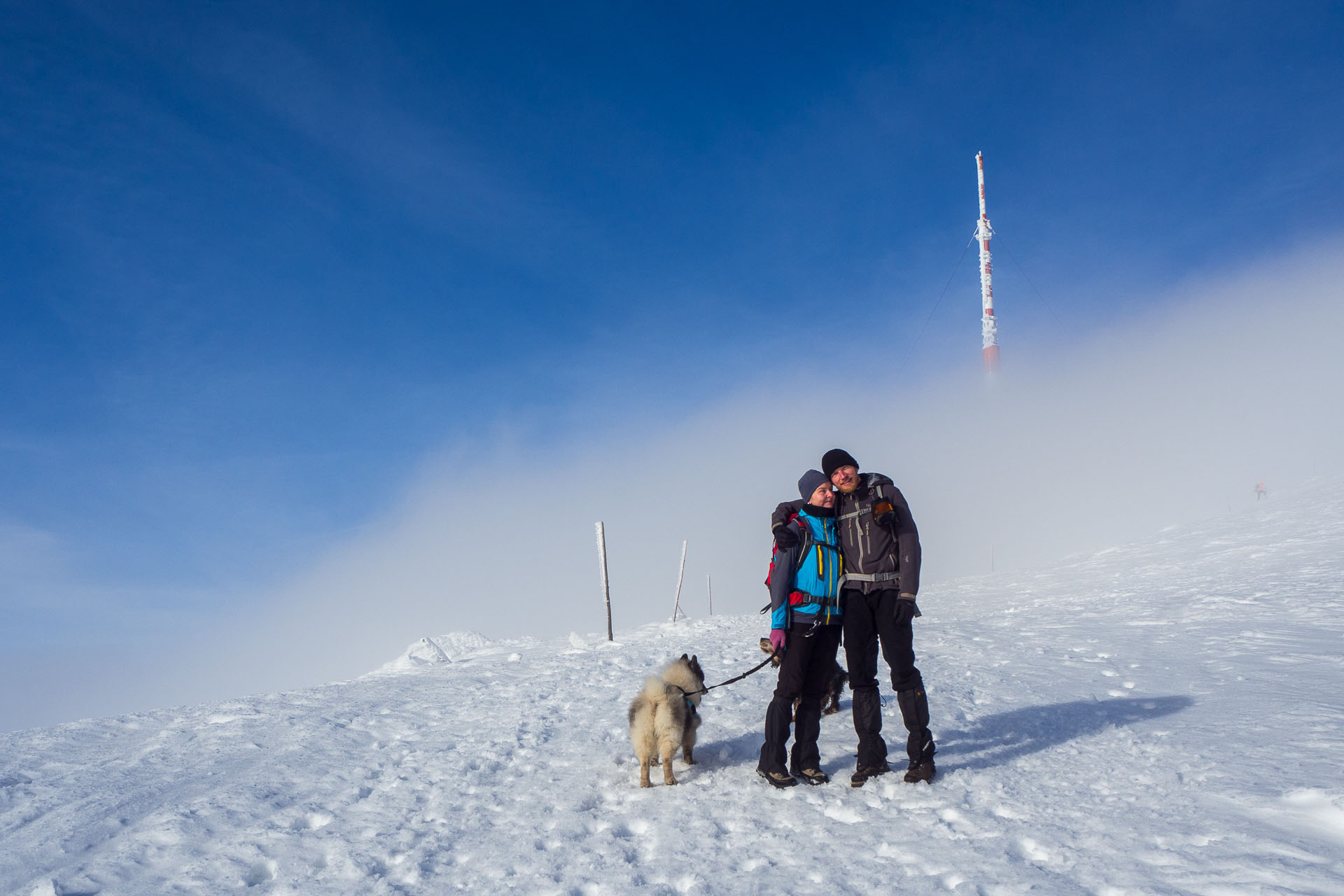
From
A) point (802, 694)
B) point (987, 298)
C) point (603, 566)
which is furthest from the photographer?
point (987, 298)

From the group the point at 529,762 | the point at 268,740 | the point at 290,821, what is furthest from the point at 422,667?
the point at 290,821

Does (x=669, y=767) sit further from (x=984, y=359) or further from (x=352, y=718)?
(x=984, y=359)

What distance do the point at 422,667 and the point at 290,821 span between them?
770 centimetres

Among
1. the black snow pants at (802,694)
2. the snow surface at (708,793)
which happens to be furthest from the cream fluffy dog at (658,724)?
the black snow pants at (802,694)

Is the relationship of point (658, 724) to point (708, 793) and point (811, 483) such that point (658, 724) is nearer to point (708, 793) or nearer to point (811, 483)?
point (708, 793)

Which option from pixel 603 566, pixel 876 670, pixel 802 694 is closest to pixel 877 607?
pixel 876 670

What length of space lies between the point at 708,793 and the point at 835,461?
2.66 m

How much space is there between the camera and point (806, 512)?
211 inches

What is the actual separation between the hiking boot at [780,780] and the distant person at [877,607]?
0.46m

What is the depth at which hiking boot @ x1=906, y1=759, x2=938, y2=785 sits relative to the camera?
16.7ft

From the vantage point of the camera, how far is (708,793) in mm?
5199

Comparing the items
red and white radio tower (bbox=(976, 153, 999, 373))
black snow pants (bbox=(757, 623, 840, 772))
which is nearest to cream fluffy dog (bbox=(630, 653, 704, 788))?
black snow pants (bbox=(757, 623, 840, 772))

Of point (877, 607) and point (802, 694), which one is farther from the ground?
point (877, 607)

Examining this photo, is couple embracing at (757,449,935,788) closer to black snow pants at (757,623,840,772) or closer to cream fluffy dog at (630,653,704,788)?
black snow pants at (757,623,840,772)
